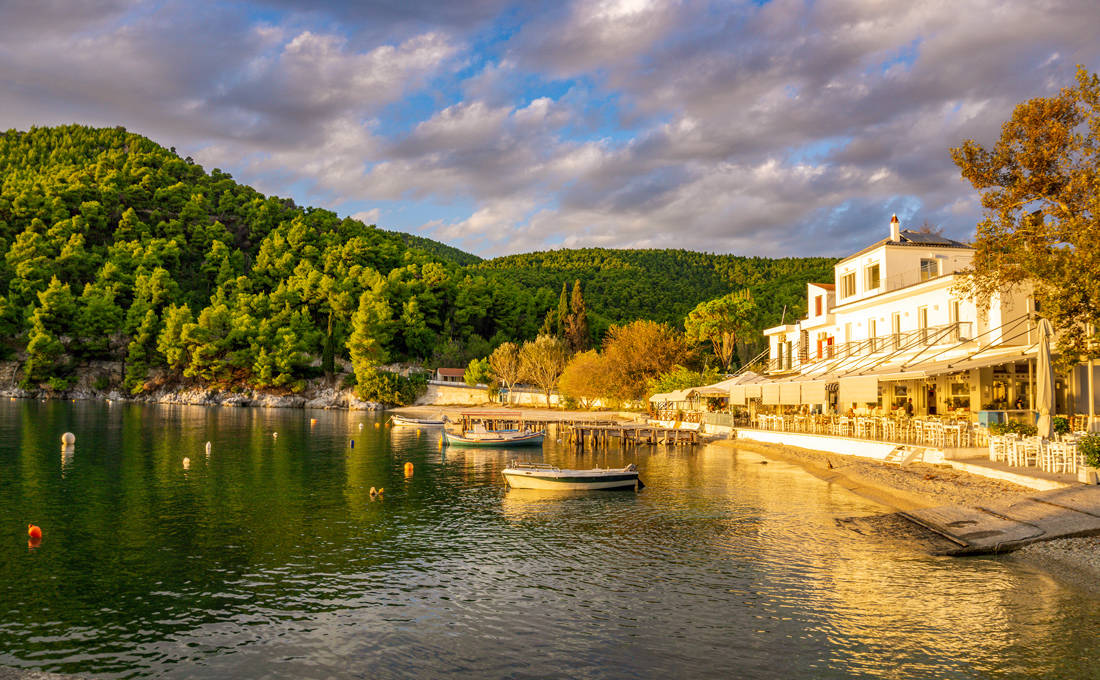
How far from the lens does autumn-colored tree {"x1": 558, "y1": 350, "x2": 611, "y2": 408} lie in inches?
2484

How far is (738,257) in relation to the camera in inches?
5517

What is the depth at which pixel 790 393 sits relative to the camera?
3080cm

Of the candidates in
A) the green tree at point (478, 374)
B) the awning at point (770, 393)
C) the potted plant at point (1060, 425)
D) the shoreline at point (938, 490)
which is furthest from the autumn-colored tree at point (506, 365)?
the potted plant at point (1060, 425)

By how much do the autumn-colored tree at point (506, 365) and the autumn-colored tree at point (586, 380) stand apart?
13.0m

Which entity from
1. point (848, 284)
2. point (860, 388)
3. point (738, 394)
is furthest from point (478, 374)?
point (860, 388)

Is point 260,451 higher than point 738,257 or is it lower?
lower

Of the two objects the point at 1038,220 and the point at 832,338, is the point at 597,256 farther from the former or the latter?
the point at 1038,220

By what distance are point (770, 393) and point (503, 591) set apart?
21989 millimetres

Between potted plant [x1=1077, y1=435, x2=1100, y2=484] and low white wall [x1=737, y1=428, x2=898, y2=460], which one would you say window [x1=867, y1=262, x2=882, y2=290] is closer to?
low white wall [x1=737, y1=428, x2=898, y2=460]

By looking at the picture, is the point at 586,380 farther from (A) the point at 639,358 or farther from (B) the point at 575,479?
(B) the point at 575,479

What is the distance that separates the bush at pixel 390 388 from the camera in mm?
89438

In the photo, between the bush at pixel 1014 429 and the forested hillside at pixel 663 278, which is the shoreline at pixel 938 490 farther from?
the forested hillside at pixel 663 278

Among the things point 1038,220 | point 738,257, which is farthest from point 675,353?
point 738,257

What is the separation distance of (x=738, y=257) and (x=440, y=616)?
136 meters
